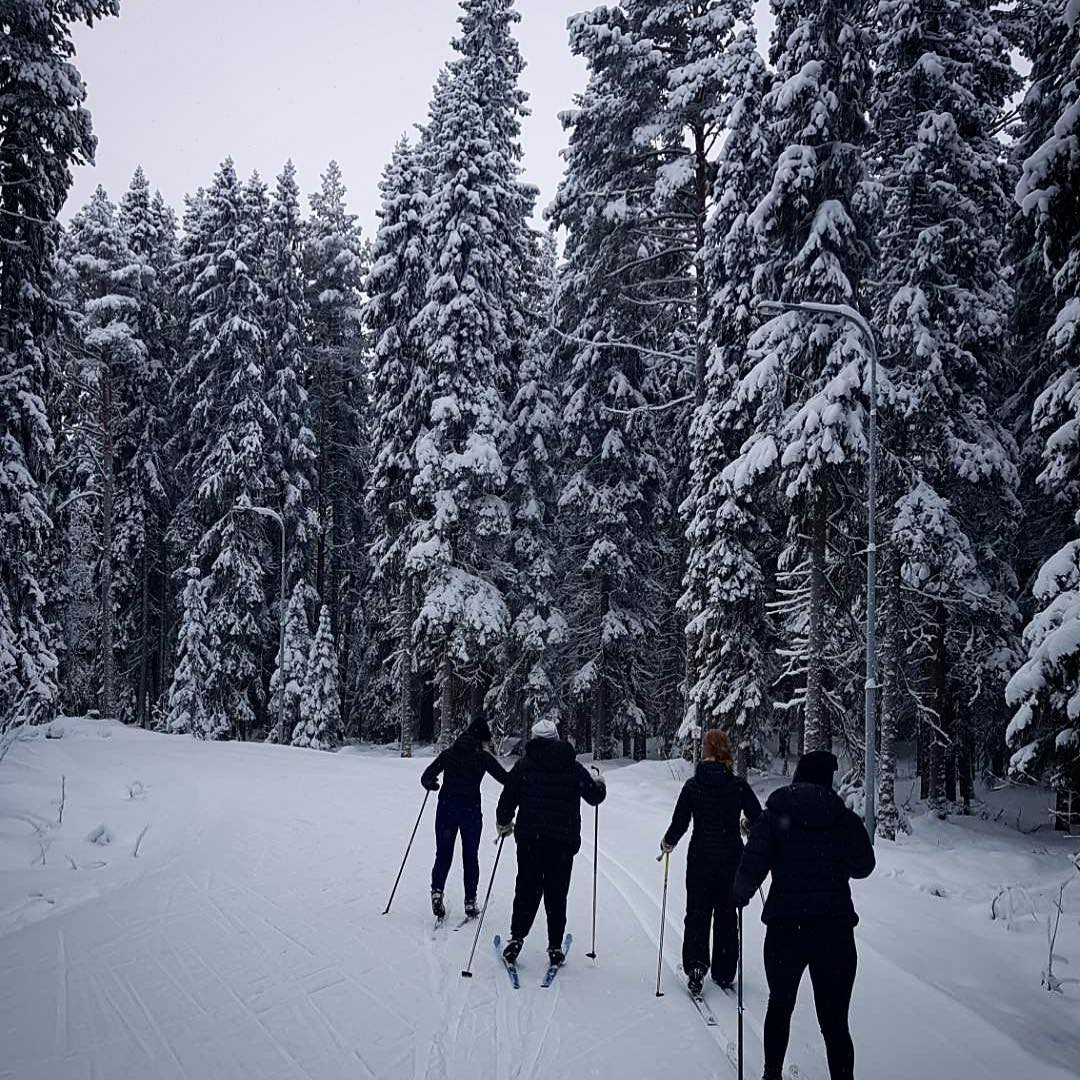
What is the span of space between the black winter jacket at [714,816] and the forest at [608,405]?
15.4 ft

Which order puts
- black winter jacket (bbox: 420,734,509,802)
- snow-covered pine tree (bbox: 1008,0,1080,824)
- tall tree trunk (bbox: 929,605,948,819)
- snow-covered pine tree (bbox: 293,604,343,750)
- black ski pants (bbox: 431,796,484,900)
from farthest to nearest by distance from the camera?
snow-covered pine tree (bbox: 293,604,343,750) < tall tree trunk (bbox: 929,605,948,819) < snow-covered pine tree (bbox: 1008,0,1080,824) < black winter jacket (bbox: 420,734,509,802) < black ski pants (bbox: 431,796,484,900)

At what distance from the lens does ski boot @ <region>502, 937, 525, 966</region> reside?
6.99m

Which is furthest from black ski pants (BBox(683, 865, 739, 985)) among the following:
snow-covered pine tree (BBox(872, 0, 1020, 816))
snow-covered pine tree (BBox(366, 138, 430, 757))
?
snow-covered pine tree (BBox(366, 138, 430, 757))

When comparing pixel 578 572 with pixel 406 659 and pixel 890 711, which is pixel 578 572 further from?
pixel 890 711

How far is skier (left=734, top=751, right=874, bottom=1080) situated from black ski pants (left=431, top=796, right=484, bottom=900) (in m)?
3.67

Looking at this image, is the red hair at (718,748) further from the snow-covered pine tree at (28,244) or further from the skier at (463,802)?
the snow-covered pine tree at (28,244)

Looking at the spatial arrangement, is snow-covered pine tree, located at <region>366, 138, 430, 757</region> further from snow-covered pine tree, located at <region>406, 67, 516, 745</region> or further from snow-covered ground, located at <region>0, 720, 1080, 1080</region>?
snow-covered ground, located at <region>0, 720, 1080, 1080</region>

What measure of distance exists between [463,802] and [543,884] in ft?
5.50

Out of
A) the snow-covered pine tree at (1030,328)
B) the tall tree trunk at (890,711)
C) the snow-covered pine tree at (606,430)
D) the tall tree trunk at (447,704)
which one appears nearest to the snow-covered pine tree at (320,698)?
the tall tree trunk at (447,704)

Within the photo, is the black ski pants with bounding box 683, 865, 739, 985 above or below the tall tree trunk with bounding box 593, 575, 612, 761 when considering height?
below

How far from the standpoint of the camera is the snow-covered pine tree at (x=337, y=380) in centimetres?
3478

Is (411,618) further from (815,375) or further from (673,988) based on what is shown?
(673,988)

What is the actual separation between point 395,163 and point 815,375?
18.7 meters

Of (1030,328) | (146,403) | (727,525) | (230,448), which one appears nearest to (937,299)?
(1030,328)
